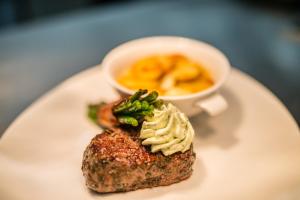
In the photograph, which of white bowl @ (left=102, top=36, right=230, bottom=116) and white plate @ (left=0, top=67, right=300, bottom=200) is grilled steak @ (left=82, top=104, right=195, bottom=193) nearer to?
white plate @ (left=0, top=67, right=300, bottom=200)

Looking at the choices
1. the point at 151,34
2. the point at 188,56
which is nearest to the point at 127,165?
the point at 188,56

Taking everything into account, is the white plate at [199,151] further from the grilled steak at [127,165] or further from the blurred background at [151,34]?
the blurred background at [151,34]

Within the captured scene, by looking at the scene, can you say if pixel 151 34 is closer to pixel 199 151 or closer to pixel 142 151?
pixel 199 151

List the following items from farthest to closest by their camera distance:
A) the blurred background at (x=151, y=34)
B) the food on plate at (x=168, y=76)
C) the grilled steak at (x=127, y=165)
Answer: the blurred background at (x=151, y=34), the food on plate at (x=168, y=76), the grilled steak at (x=127, y=165)

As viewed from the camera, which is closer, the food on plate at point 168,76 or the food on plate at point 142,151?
the food on plate at point 142,151

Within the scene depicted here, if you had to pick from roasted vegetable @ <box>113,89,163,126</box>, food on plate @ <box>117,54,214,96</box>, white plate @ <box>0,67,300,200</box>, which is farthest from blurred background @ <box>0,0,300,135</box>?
roasted vegetable @ <box>113,89,163,126</box>

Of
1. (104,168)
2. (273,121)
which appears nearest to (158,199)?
(104,168)

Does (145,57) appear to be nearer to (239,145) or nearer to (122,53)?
(122,53)

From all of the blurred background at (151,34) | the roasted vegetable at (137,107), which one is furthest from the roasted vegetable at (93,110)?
the blurred background at (151,34)
